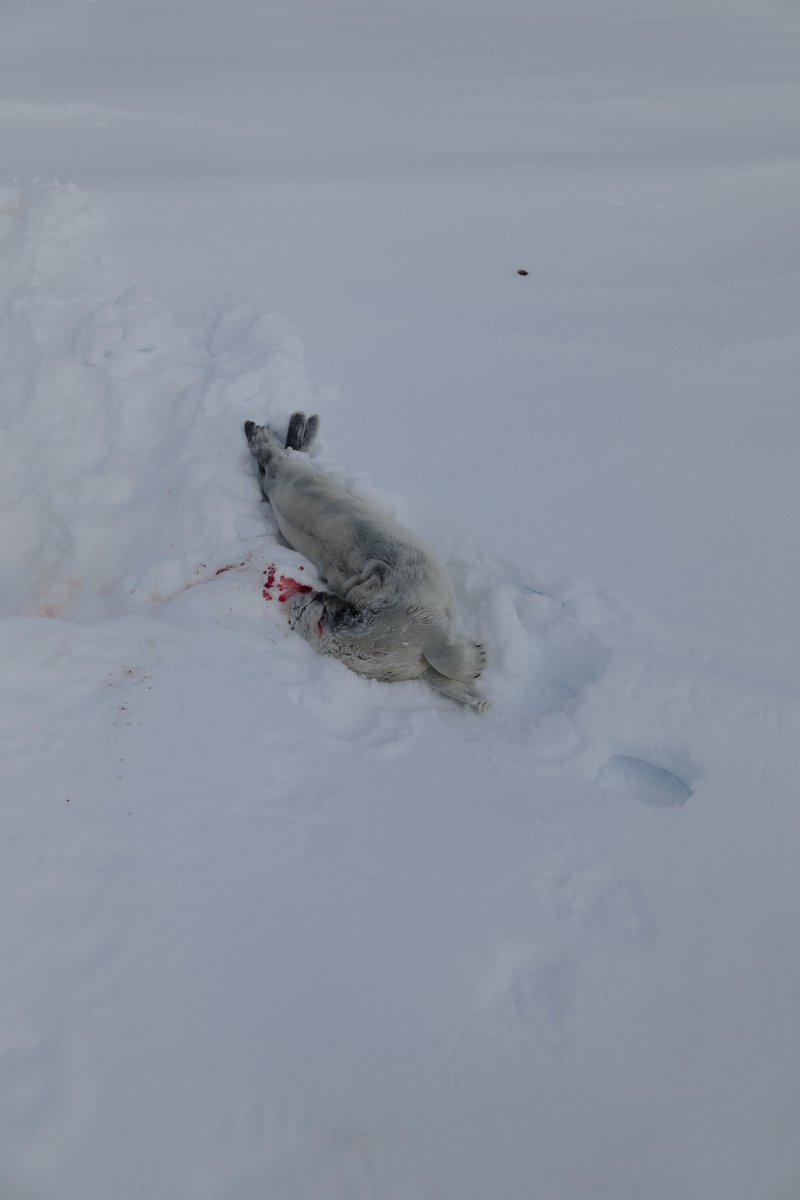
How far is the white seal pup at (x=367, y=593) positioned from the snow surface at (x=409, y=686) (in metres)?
0.11

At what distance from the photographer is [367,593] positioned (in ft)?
10.2

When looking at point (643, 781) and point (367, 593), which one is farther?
point (367, 593)

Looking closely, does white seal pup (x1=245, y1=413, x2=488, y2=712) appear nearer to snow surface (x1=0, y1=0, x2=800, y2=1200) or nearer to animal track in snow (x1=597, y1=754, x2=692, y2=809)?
snow surface (x1=0, y1=0, x2=800, y2=1200)

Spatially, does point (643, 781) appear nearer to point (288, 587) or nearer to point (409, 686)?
point (409, 686)

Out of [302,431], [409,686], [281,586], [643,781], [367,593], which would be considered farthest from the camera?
[302,431]

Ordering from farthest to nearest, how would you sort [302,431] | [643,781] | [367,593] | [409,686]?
[302,431]
[367,593]
[409,686]
[643,781]

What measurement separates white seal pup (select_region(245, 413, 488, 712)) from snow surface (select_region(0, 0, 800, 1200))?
0.11 m

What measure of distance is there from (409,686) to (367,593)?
0.40 meters

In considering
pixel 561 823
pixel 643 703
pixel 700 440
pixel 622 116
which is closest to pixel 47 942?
pixel 561 823

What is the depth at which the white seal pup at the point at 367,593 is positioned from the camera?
2.88 m

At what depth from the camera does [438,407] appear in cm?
372

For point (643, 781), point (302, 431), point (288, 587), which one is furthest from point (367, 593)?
point (643, 781)

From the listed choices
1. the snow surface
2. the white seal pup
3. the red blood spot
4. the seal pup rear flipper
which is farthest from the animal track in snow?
the seal pup rear flipper

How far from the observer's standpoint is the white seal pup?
288cm
